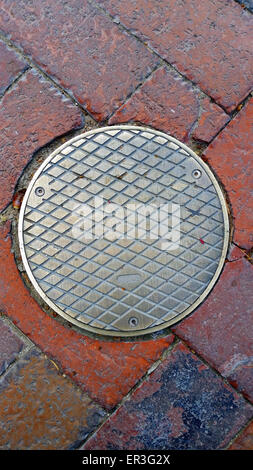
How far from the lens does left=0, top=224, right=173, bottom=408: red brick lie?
205cm

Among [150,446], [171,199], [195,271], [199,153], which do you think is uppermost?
[199,153]

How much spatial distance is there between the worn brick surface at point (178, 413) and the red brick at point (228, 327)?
0.20 ft

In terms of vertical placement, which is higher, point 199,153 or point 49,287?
point 199,153

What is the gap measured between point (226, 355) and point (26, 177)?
4.02 feet

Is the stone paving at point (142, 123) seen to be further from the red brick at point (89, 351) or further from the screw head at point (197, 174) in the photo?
the screw head at point (197, 174)

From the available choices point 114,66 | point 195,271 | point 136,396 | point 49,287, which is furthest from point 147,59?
point 136,396

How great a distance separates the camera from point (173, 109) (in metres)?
2.15

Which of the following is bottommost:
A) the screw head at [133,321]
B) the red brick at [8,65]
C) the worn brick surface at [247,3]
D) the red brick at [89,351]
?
the red brick at [89,351]

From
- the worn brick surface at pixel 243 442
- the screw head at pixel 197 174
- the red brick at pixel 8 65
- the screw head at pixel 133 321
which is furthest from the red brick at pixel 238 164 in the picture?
the red brick at pixel 8 65

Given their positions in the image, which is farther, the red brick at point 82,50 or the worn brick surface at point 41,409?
the red brick at point 82,50

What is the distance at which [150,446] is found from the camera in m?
2.03

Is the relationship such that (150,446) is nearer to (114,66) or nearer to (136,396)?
(136,396)

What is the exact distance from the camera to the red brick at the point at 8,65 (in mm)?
2139

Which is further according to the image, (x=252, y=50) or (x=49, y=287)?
(x=252, y=50)
